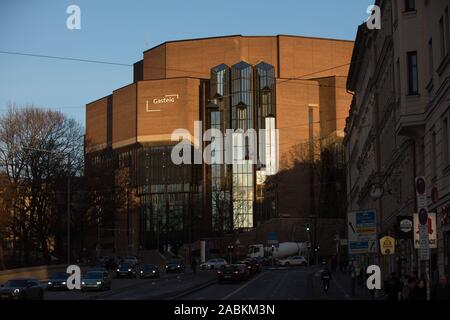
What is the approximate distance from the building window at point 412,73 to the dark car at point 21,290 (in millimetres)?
19268

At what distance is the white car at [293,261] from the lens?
9306cm

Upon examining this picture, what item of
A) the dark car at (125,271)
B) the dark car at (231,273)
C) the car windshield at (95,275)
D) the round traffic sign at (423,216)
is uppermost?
the round traffic sign at (423,216)

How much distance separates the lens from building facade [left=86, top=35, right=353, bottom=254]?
386ft

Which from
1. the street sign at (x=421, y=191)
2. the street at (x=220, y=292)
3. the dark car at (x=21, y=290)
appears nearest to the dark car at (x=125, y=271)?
the street at (x=220, y=292)

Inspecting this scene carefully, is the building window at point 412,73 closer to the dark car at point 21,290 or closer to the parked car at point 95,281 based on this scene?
the dark car at point 21,290

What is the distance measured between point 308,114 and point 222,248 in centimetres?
2904

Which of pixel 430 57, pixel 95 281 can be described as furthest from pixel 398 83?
pixel 95 281

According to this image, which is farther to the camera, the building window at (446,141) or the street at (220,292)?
the street at (220,292)

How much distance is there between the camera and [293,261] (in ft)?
307

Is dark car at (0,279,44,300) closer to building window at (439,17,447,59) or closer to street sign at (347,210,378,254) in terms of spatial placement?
street sign at (347,210,378,254)

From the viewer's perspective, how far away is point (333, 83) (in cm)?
12231

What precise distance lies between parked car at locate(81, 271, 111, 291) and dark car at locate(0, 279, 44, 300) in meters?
9.21

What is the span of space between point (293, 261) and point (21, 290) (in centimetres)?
6196
